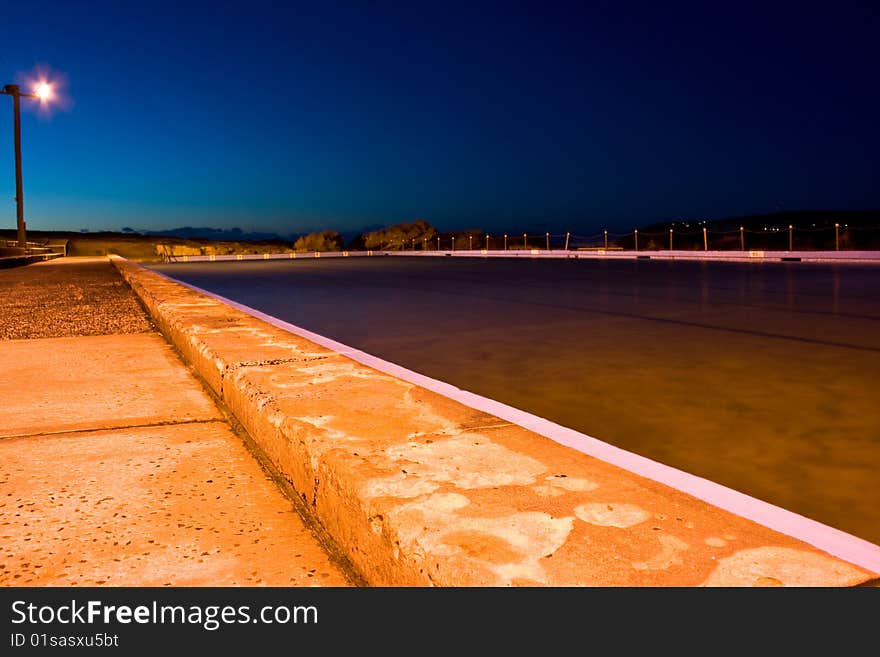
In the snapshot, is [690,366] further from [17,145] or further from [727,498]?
[17,145]

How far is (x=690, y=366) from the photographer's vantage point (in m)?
5.87

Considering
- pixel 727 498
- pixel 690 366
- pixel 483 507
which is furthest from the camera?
pixel 690 366

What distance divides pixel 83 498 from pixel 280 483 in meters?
0.69

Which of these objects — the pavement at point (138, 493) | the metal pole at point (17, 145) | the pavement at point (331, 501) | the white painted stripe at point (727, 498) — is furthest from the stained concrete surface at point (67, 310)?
the metal pole at point (17, 145)

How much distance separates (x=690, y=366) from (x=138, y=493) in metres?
4.25

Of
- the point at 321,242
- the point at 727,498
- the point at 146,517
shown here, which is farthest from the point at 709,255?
the point at 321,242

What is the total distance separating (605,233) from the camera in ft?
114

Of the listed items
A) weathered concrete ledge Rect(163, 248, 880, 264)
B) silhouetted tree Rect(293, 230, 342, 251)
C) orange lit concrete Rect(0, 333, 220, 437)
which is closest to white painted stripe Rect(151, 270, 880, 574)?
orange lit concrete Rect(0, 333, 220, 437)

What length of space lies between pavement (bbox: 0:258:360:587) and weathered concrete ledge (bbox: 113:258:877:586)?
0.47 feet

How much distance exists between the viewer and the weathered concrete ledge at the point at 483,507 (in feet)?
5.73

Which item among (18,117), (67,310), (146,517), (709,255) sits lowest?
(146,517)

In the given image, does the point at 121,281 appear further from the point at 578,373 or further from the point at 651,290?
the point at 578,373

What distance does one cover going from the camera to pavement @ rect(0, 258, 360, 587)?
2207 millimetres
